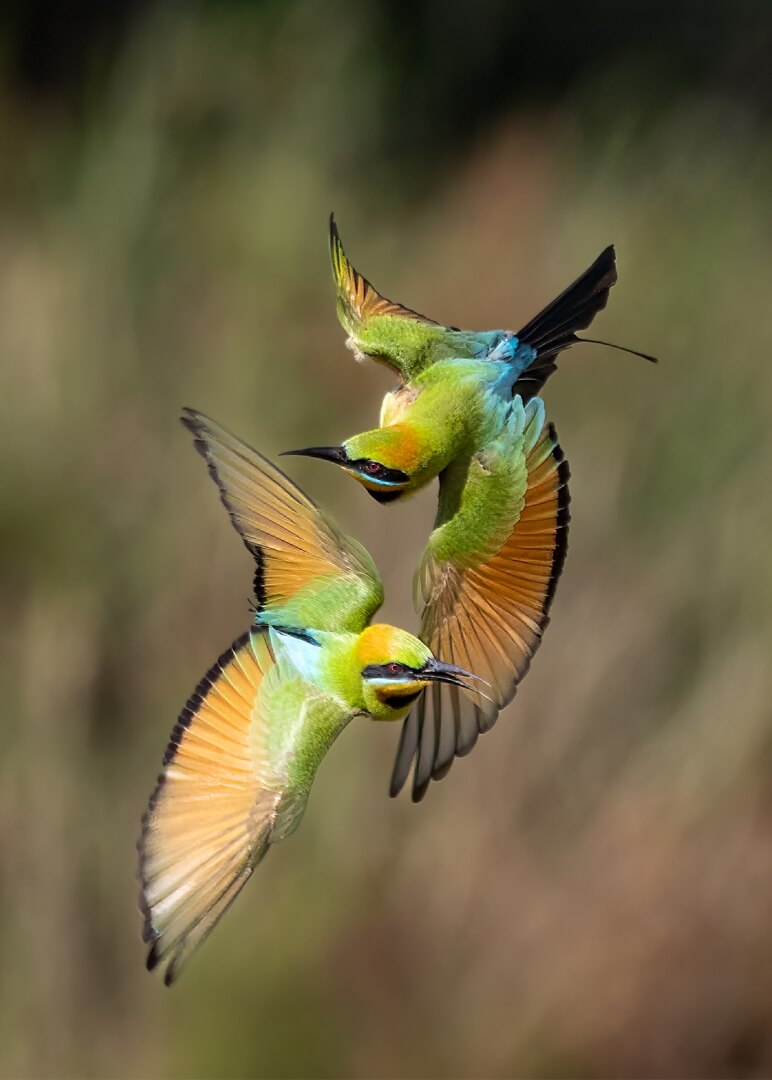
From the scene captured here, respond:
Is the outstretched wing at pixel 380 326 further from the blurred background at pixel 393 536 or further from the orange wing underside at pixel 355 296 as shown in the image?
the blurred background at pixel 393 536

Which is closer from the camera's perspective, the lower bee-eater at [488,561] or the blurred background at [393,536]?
the lower bee-eater at [488,561]

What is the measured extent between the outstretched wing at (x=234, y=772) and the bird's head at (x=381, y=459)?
10cm

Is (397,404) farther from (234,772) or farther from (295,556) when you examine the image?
(234,772)

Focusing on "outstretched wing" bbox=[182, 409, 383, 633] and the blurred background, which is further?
the blurred background

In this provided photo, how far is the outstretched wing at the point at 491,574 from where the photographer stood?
2.65ft

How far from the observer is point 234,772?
76 centimetres

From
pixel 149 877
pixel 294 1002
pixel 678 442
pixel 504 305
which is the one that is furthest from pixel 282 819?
pixel 504 305

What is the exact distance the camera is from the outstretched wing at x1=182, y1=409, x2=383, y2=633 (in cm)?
78

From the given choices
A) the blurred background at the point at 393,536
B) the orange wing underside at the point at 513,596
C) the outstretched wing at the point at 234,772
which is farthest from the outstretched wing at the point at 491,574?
the blurred background at the point at 393,536

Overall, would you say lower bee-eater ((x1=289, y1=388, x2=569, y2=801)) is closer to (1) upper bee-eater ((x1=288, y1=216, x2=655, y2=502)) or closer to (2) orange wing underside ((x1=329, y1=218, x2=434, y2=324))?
(1) upper bee-eater ((x1=288, y1=216, x2=655, y2=502))

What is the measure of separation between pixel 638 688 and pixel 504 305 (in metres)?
0.85

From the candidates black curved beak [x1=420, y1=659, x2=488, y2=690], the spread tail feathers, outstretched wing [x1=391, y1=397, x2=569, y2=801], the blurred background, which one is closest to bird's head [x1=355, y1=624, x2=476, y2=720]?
black curved beak [x1=420, y1=659, x2=488, y2=690]

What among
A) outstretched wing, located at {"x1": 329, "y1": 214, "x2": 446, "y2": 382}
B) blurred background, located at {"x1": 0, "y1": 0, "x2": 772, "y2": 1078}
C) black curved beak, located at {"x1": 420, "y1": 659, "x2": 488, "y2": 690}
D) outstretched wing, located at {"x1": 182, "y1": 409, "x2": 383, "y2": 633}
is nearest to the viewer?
black curved beak, located at {"x1": 420, "y1": 659, "x2": 488, "y2": 690}

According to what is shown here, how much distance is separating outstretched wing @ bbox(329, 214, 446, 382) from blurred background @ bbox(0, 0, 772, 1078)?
1.15 metres
